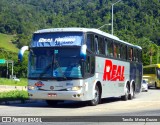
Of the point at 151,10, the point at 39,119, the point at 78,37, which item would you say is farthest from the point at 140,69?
the point at 151,10

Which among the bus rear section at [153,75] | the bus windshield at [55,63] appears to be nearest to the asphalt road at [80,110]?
the bus windshield at [55,63]

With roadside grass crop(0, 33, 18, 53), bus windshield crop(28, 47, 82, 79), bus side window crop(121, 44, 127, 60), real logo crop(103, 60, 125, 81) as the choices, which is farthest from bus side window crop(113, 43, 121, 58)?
roadside grass crop(0, 33, 18, 53)

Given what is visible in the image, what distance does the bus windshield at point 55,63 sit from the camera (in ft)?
59.4

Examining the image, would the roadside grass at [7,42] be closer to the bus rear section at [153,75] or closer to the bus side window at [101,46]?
the bus rear section at [153,75]

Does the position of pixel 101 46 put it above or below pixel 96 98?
above

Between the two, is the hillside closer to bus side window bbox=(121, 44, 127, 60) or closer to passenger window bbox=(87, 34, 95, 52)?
bus side window bbox=(121, 44, 127, 60)

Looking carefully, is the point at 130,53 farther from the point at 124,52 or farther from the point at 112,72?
the point at 112,72

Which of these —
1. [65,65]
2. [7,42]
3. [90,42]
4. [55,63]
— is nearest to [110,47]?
[90,42]

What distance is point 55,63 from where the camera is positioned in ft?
59.8

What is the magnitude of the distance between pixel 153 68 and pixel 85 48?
34137 mm

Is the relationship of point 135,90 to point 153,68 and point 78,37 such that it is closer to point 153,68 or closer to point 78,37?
point 78,37

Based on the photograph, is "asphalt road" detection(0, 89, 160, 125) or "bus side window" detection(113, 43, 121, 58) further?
"bus side window" detection(113, 43, 121, 58)

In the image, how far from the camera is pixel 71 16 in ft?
370

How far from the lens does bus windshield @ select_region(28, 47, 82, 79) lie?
59.4 ft
